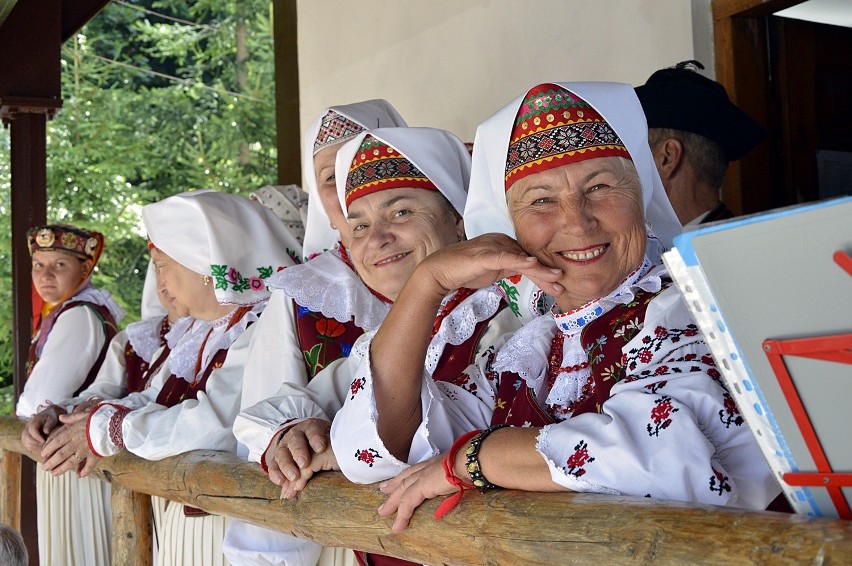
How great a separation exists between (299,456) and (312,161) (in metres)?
1.50

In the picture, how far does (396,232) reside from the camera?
283cm

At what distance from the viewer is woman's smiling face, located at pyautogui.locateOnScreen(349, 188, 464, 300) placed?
2822 mm

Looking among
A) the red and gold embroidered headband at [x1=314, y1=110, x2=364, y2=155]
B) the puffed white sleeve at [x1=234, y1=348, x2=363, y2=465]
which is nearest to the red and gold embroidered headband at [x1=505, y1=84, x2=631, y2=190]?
the puffed white sleeve at [x1=234, y1=348, x2=363, y2=465]

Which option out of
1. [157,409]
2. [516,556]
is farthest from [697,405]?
[157,409]

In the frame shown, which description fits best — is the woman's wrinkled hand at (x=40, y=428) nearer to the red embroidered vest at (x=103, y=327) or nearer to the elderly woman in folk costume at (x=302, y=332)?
the red embroidered vest at (x=103, y=327)

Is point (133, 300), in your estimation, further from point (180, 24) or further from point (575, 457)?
point (575, 457)

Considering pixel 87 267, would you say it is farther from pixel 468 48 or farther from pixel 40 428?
pixel 468 48

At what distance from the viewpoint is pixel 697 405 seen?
180 centimetres

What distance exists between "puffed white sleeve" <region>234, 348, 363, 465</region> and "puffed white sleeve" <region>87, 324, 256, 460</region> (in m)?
0.56

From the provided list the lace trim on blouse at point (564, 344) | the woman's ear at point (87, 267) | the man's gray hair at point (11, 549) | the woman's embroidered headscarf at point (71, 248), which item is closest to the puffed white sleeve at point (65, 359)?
the woman's embroidered headscarf at point (71, 248)

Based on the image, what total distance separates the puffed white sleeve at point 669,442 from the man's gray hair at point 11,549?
6.75 ft

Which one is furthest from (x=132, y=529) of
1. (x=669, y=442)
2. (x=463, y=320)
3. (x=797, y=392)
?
(x=797, y=392)

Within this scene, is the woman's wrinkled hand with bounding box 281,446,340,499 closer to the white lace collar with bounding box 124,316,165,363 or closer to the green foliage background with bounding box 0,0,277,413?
the white lace collar with bounding box 124,316,165,363

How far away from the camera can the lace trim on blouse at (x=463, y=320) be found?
2.68 meters
